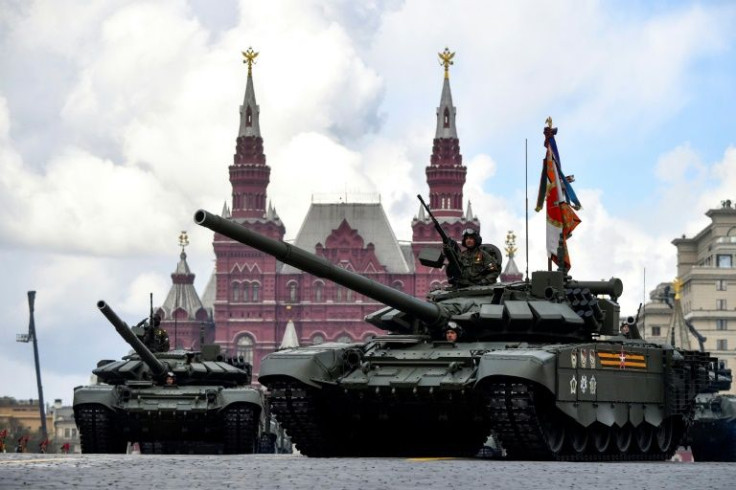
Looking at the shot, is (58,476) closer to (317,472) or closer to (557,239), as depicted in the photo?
(317,472)

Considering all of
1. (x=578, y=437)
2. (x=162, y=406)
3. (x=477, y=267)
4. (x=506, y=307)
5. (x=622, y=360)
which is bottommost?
(x=578, y=437)

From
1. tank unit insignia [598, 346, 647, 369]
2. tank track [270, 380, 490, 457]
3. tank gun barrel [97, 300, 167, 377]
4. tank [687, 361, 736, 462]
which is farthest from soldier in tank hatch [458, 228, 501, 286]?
tank [687, 361, 736, 462]

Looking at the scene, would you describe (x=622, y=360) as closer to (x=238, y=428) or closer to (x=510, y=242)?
(x=238, y=428)

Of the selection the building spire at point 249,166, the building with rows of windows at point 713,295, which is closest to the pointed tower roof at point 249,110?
the building spire at point 249,166

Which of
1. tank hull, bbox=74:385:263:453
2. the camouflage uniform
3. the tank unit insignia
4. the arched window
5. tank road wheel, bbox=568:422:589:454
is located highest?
the arched window

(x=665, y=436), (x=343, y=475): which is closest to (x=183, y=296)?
(x=665, y=436)

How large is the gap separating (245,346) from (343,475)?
162788mm

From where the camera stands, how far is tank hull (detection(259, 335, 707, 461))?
2405cm

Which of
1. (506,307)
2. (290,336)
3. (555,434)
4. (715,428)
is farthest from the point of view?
(290,336)

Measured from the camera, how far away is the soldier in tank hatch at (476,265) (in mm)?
27781

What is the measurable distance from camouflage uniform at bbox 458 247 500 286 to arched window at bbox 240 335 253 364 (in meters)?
151

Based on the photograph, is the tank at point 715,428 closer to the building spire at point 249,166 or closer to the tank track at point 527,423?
the tank track at point 527,423

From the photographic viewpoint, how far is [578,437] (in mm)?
25750

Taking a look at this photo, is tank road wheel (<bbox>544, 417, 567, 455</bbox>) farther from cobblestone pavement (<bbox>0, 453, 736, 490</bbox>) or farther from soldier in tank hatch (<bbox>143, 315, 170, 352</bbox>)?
soldier in tank hatch (<bbox>143, 315, 170, 352</bbox>)
